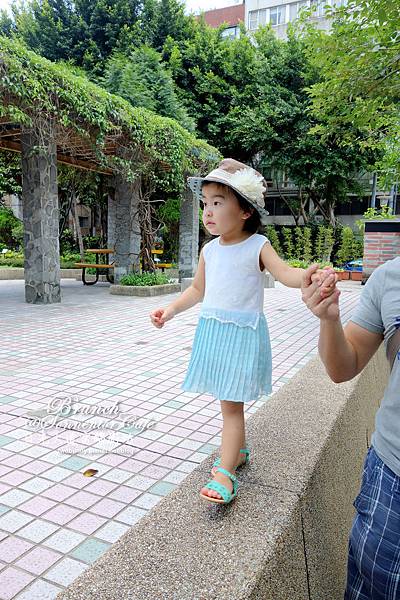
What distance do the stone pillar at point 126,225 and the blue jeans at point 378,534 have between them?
32.9 ft

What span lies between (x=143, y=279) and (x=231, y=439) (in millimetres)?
8989

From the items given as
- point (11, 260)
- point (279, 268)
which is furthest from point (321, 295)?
point (11, 260)

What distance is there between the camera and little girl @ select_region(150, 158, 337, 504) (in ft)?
5.41

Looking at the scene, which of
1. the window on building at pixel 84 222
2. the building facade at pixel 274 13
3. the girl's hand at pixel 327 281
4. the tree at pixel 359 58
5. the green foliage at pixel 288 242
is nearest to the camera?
the girl's hand at pixel 327 281

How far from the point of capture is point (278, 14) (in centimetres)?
2828

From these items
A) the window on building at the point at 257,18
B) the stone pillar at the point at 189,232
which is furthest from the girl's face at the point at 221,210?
the window on building at the point at 257,18

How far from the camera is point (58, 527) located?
→ 204 cm

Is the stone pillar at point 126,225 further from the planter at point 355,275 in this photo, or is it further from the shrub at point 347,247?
the shrub at point 347,247

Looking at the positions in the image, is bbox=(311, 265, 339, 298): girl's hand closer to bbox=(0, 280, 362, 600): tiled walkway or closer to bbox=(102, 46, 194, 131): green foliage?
bbox=(0, 280, 362, 600): tiled walkway

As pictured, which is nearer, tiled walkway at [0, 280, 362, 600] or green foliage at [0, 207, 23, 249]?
tiled walkway at [0, 280, 362, 600]

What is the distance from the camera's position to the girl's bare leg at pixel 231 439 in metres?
1.50

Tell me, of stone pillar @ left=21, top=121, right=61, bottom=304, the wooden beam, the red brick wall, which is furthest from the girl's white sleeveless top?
the red brick wall

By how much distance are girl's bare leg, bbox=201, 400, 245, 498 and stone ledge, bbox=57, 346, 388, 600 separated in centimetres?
8

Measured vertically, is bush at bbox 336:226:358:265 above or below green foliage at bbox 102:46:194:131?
below
